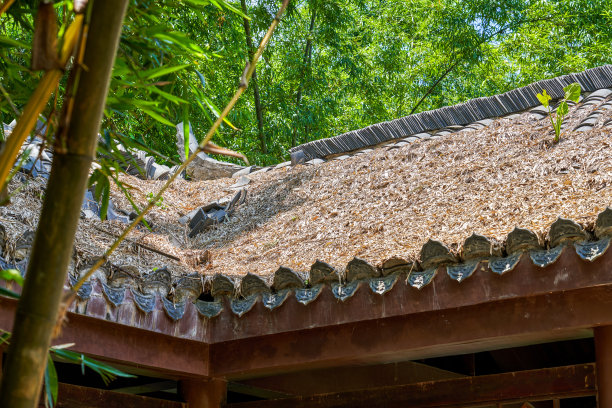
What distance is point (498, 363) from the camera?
5.32 m

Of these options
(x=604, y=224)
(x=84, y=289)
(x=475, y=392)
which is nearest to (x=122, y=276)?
(x=84, y=289)

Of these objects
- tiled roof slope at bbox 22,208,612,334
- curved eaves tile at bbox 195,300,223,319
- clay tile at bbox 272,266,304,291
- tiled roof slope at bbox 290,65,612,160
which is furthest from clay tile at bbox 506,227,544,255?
tiled roof slope at bbox 290,65,612,160

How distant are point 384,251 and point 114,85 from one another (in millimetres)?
1981

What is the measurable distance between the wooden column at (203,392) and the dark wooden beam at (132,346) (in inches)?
3.6

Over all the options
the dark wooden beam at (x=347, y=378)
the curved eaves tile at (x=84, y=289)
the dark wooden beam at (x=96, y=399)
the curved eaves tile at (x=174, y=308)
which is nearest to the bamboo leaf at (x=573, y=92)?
the dark wooden beam at (x=347, y=378)

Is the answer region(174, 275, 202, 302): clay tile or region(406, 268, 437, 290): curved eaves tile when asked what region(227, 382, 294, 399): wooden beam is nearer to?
region(174, 275, 202, 302): clay tile

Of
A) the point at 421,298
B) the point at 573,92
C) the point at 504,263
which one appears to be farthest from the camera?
the point at 573,92

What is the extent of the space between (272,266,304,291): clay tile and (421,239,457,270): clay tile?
2.00 feet

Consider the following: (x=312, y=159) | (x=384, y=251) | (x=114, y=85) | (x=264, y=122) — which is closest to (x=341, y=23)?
(x=264, y=122)

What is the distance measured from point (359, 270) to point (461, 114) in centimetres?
384

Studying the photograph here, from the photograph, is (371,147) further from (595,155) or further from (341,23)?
(341,23)

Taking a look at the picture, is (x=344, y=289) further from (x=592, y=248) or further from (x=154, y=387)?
(x=154, y=387)

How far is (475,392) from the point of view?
3.99 m

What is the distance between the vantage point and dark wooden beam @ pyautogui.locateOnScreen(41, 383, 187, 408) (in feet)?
12.9
